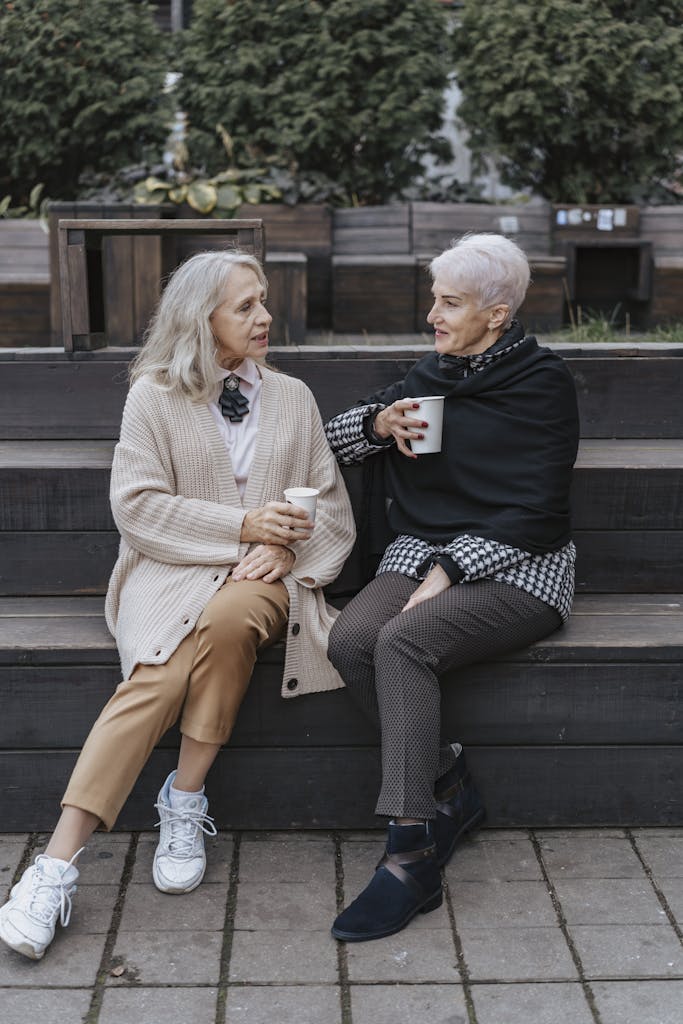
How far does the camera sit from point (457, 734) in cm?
301

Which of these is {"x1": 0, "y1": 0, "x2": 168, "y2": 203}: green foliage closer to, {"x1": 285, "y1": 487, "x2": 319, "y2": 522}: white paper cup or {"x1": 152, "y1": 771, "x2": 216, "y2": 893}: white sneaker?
{"x1": 285, "y1": 487, "x2": 319, "y2": 522}: white paper cup

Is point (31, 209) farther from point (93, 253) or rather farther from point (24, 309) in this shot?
point (93, 253)

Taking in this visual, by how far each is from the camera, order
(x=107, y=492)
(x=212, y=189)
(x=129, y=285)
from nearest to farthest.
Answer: (x=107, y=492) < (x=129, y=285) < (x=212, y=189)

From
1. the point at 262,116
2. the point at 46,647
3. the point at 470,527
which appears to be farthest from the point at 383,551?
the point at 262,116

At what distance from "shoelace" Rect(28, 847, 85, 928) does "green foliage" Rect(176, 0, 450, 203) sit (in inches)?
212

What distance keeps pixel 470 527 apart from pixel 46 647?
3.37ft

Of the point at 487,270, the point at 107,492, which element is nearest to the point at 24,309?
the point at 107,492

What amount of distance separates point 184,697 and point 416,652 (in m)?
0.52

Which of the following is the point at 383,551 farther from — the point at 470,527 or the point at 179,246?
the point at 179,246

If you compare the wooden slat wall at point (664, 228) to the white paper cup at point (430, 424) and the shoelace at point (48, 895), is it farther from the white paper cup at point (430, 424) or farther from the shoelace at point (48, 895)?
the shoelace at point (48, 895)

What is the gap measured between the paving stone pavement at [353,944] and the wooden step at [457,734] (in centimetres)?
7

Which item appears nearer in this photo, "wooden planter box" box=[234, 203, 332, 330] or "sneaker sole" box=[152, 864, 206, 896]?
"sneaker sole" box=[152, 864, 206, 896]

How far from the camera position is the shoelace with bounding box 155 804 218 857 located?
282 cm

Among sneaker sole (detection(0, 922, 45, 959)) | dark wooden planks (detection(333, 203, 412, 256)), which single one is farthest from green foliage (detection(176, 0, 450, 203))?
sneaker sole (detection(0, 922, 45, 959))
